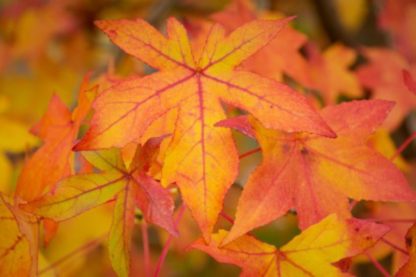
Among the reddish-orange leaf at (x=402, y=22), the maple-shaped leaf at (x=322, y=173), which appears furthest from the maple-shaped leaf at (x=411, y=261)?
the reddish-orange leaf at (x=402, y=22)

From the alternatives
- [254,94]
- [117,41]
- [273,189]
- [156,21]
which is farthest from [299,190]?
[156,21]

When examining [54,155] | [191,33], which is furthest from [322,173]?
[191,33]

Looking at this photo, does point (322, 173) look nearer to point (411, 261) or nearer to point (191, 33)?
point (411, 261)

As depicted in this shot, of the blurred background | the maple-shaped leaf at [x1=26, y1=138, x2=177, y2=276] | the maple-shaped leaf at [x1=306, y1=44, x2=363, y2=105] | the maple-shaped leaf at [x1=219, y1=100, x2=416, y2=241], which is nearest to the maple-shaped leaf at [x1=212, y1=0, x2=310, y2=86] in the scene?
the blurred background

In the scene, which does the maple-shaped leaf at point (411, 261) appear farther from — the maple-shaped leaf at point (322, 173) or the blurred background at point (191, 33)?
the blurred background at point (191, 33)

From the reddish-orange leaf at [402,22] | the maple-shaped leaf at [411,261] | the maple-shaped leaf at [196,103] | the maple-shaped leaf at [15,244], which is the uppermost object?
the reddish-orange leaf at [402,22]

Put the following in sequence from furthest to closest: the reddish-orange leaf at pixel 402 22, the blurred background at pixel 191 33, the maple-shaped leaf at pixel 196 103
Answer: the reddish-orange leaf at pixel 402 22
the blurred background at pixel 191 33
the maple-shaped leaf at pixel 196 103

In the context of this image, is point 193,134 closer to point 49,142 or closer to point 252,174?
point 252,174

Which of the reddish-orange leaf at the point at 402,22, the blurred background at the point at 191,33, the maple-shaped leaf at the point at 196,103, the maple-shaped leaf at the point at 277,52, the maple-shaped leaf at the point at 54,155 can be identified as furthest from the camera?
the reddish-orange leaf at the point at 402,22
